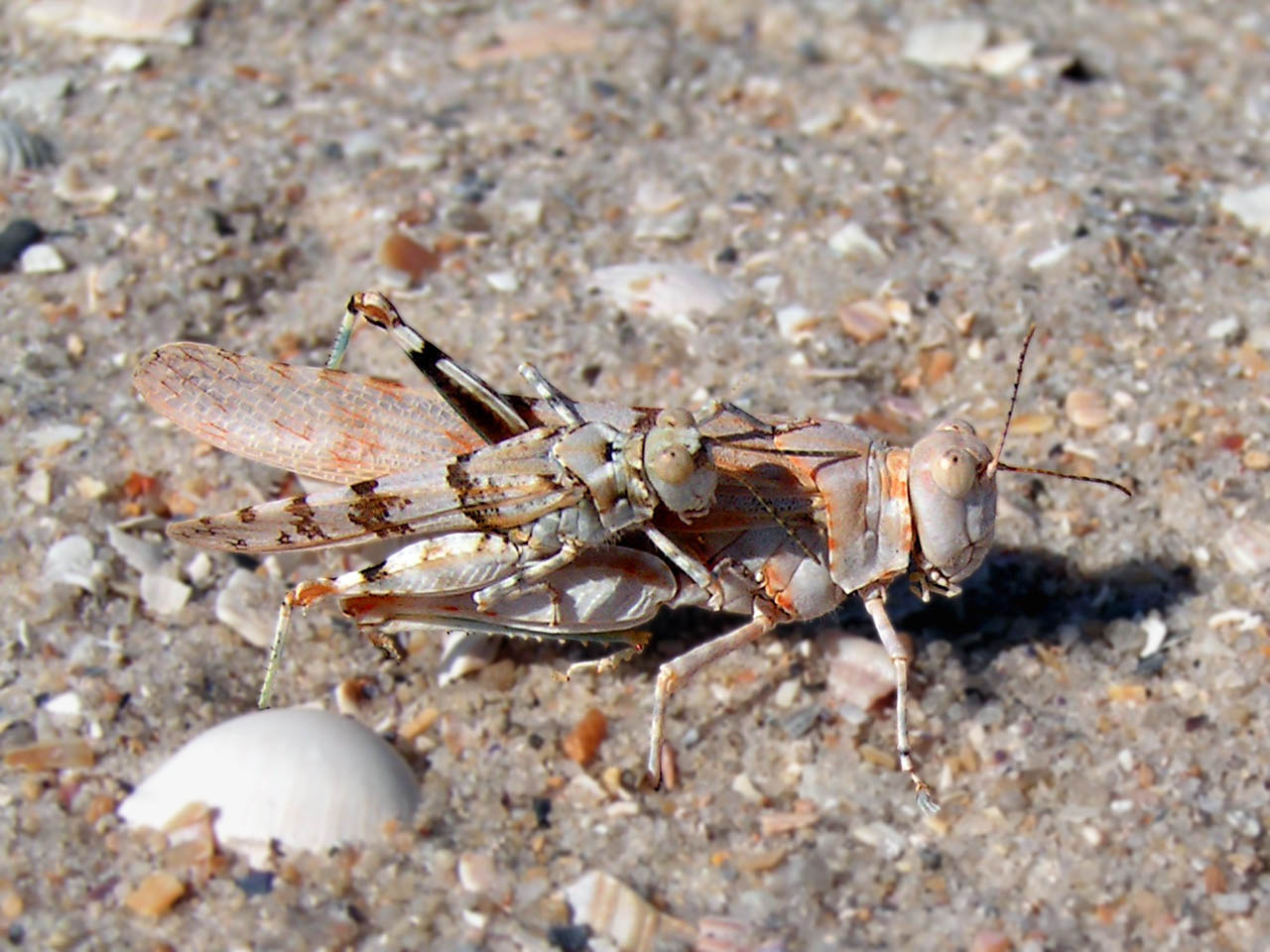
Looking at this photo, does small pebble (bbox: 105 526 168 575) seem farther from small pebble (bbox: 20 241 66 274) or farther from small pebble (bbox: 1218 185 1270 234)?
small pebble (bbox: 1218 185 1270 234)

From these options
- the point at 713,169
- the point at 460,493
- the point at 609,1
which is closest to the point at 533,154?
the point at 713,169

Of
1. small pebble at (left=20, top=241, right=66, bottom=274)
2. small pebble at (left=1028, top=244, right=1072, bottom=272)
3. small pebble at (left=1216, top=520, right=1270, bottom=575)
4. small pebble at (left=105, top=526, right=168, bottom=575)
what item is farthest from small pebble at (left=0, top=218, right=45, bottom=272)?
small pebble at (left=1216, top=520, right=1270, bottom=575)

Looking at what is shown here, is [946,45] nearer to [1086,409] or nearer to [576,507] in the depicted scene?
[1086,409]

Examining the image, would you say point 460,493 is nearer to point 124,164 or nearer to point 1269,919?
point 1269,919

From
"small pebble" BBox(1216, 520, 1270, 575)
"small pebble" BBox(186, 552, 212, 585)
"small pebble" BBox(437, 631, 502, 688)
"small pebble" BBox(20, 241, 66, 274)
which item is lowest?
"small pebble" BBox(437, 631, 502, 688)

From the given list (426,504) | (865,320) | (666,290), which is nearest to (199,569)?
(426,504)

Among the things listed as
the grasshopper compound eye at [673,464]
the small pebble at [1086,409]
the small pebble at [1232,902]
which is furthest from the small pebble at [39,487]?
the small pebble at [1232,902]

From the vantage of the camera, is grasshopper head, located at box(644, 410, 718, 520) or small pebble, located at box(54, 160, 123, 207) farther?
small pebble, located at box(54, 160, 123, 207)
